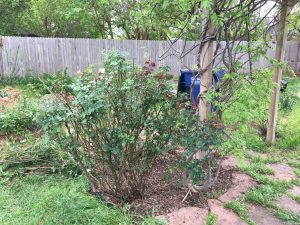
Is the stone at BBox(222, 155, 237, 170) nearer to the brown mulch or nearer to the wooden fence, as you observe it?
the brown mulch

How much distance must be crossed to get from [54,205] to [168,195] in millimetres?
1009

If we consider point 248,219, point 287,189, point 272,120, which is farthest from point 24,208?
point 272,120

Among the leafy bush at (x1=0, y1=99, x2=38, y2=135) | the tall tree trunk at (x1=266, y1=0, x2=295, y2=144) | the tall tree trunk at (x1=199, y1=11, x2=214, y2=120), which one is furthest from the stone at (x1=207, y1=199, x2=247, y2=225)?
the leafy bush at (x1=0, y1=99, x2=38, y2=135)

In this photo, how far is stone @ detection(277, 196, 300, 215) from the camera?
240cm

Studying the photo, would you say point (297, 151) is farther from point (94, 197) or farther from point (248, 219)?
point (94, 197)

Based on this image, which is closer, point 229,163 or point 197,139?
point 197,139

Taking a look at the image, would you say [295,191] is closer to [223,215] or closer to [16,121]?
[223,215]

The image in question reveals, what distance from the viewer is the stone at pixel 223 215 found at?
2162mm

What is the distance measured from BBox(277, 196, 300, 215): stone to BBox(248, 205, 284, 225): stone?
0.20 metres

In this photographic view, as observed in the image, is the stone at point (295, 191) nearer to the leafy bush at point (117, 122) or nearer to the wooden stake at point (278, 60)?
the wooden stake at point (278, 60)

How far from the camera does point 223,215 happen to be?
2.24 metres

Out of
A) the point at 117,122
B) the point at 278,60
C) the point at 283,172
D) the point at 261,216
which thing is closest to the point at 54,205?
the point at 117,122

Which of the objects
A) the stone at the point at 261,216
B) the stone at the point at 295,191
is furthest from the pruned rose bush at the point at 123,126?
the stone at the point at 295,191

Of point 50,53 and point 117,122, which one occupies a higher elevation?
point 50,53
